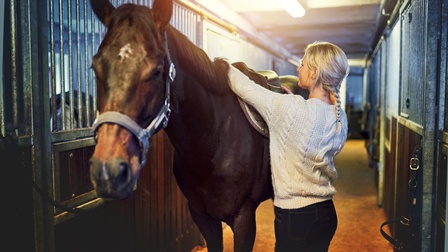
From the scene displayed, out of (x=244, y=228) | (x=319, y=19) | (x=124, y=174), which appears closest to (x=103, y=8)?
(x=124, y=174)

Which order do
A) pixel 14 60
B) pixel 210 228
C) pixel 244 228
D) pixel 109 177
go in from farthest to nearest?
pixel 210 228
pixel 244 228
pixel 14 60
pixel 109 177

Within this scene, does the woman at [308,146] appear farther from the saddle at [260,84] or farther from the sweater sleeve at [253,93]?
the saddle at [260,84]

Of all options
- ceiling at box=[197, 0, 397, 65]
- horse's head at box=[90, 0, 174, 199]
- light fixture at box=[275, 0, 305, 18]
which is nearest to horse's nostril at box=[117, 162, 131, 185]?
horse's head at box=[90, 0, 174, 199]

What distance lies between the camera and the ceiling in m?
3.73

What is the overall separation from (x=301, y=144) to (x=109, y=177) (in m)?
0.69

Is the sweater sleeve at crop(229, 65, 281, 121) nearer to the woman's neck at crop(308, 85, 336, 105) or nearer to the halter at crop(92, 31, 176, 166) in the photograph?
the woman's neck at crop(308, 85, 336, 105)

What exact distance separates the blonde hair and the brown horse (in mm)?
358

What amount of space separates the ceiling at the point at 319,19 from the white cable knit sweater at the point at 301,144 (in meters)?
2.31

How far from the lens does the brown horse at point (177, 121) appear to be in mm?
985

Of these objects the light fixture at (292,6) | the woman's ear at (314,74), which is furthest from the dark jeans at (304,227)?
the light fixture at (292,6)

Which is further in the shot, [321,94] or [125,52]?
[321,94]

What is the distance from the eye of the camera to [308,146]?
137cm

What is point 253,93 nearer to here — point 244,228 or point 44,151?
point 244,228

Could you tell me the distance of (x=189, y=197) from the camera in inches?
64.4
